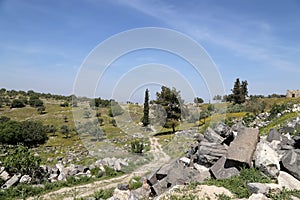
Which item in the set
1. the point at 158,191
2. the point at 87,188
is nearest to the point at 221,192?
the point at 158,191

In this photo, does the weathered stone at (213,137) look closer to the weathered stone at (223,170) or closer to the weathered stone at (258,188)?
the weathered stone at (223,170)

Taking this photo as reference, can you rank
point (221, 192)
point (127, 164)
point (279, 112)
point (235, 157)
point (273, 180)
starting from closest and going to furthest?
point (221, 192) → point (273, 180) → point (235, 157) → point (127, 164) → point (279, 112)

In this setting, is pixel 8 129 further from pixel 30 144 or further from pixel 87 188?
pixel 87 188

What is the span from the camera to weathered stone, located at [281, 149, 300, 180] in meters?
8.52

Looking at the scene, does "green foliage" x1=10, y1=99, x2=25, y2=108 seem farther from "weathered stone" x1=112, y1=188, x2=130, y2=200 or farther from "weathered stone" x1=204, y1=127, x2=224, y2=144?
"weathered stone" x1=112, y1=188, x2=130, y2=200

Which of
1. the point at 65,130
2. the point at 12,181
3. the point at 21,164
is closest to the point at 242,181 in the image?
the point at 12,181

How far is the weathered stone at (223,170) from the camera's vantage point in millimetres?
9273

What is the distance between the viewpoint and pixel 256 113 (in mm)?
41812

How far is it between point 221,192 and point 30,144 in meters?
43.8

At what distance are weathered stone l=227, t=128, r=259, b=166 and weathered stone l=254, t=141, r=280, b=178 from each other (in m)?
0.26

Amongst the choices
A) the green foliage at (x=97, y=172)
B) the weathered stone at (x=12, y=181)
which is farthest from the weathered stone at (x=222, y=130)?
the weathered stone at (x=12, y=181)

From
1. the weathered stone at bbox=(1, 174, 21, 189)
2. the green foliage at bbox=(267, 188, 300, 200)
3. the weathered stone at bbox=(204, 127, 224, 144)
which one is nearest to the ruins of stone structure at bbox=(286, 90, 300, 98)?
the weathered stone at bbox=(204, 127, 224, 144)

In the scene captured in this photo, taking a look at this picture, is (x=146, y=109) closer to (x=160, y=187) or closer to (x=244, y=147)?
(x=160, y=187)

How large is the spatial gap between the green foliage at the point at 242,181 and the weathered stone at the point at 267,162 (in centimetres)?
21
